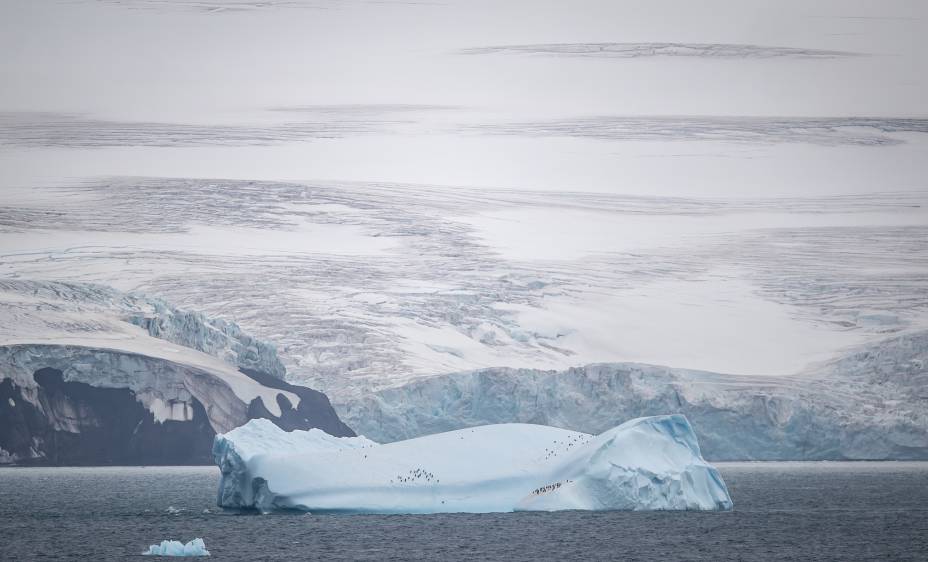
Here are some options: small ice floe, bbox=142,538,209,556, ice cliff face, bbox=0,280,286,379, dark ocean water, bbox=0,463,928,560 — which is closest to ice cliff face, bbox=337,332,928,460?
ice cliff face, bbox=0,280,286,379

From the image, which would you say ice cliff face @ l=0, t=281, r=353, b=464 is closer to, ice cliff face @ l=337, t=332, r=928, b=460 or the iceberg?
ice cliff face @ l=337, t=332, r=928, b=460

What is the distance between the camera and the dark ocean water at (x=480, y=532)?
105ft

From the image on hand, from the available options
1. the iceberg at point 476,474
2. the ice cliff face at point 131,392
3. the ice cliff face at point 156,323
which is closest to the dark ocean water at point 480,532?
the iceberg at point 476,474

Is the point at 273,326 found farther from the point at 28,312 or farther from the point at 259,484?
the point at 259,484

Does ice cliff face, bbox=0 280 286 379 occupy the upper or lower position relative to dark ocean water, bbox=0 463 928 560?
lower

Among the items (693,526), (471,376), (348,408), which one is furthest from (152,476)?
(693,526)

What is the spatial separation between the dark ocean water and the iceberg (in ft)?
2.19

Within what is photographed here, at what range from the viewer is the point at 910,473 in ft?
278

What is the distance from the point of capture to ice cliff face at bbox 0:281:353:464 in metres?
82.8

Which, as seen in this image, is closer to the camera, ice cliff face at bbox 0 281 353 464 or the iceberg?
the iceberg

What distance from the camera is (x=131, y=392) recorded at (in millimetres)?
83688

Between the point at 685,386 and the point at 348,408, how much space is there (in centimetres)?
2467

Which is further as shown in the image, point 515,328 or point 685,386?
point 515,328

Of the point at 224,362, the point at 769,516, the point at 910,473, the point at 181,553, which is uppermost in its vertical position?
the point at 181,553
